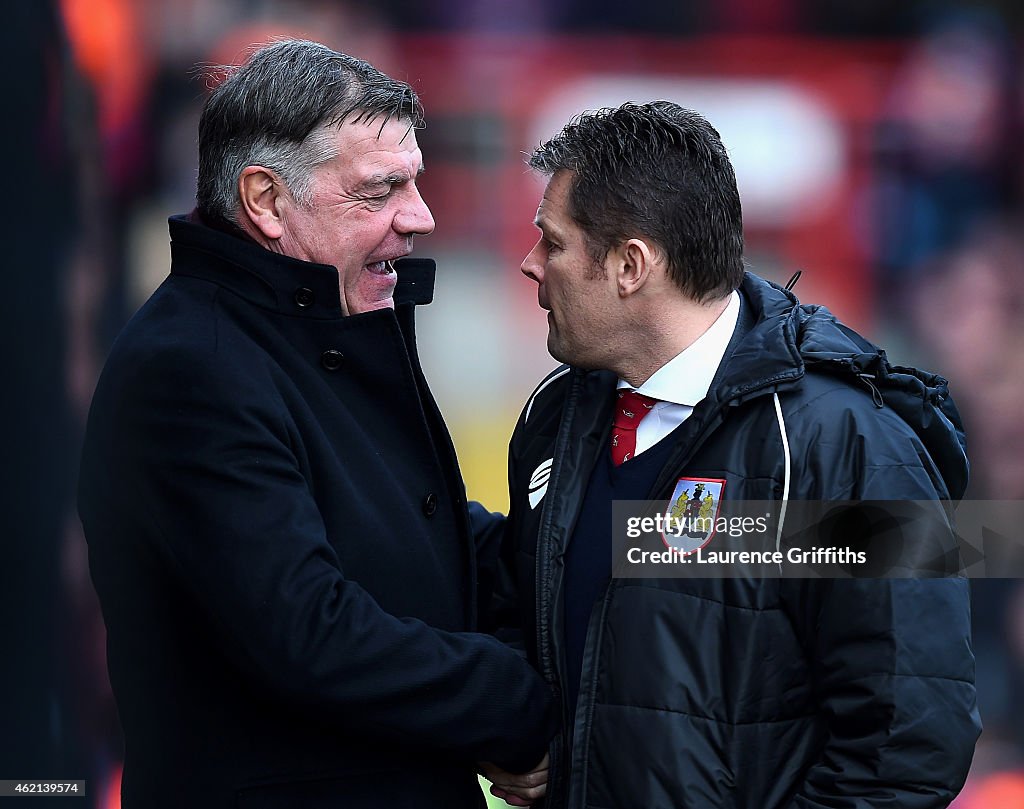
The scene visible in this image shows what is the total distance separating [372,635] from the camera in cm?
192

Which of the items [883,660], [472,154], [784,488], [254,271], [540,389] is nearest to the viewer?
[883,660]

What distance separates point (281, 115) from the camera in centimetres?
212

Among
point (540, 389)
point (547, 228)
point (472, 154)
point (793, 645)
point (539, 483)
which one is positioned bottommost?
point (793, 645)

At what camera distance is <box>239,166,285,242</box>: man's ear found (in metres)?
2.13

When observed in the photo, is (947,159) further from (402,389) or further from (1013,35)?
(402,389)

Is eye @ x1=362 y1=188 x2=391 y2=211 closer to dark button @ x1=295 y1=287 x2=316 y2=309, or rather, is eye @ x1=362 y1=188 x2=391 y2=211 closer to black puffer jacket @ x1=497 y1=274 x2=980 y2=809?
dark button @ x1=295 y1=287 x2=316 y2=309

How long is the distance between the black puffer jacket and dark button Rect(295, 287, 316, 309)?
70cm

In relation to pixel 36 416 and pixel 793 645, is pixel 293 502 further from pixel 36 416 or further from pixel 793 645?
pixel 36 416

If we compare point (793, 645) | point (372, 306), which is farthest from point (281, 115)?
point (793, 645)

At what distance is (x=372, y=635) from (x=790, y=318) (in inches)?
35.9

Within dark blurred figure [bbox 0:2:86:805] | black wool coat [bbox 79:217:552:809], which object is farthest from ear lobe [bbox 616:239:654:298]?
dark blurred figure [bbox 0:2:86:805]

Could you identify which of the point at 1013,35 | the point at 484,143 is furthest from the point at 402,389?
the point at 1013,35

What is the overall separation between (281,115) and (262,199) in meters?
0.15

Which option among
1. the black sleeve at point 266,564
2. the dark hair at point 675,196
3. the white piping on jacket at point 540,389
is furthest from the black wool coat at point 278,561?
the dark hair at point 675,196
